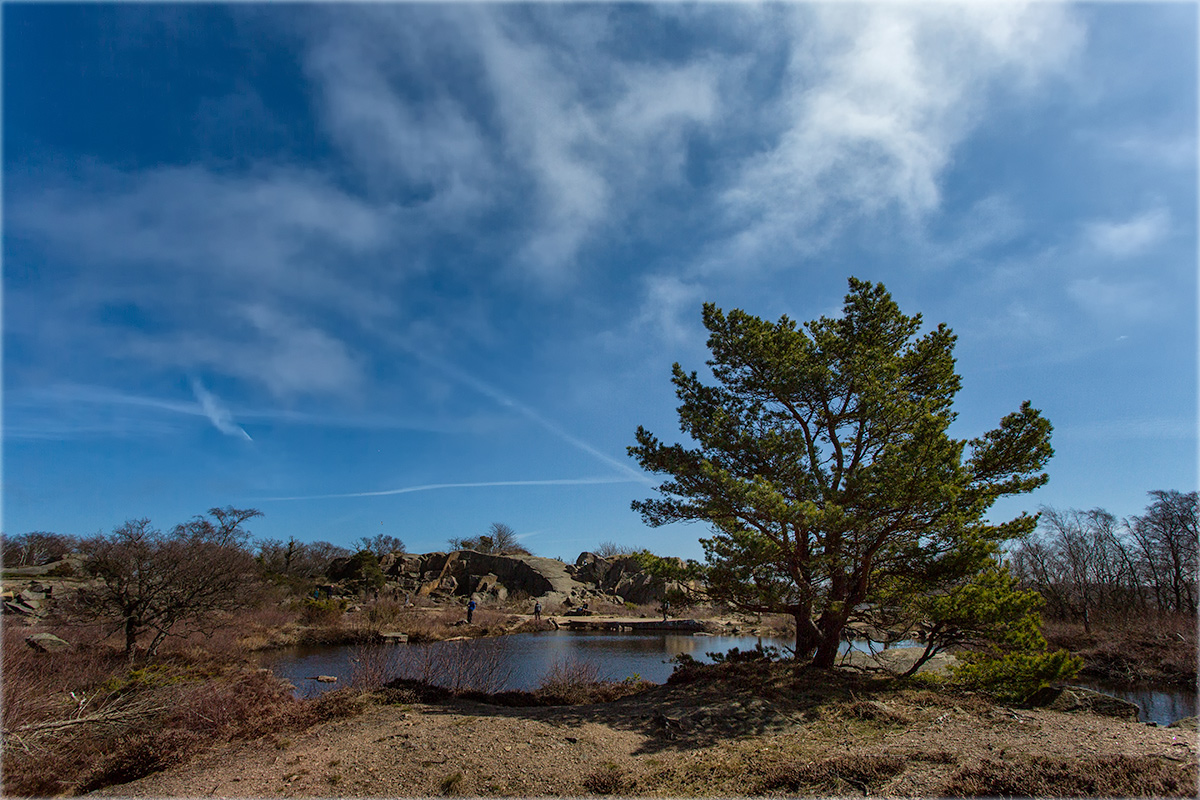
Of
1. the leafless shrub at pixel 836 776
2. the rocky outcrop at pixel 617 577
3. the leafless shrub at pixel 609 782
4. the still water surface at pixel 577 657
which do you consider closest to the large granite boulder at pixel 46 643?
the still water surface at pixel 577 657

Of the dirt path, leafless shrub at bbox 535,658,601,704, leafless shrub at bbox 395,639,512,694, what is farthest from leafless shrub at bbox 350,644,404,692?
leafless shrub at bbox 535,658,601,704

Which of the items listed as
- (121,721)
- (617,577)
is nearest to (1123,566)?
(617,577)

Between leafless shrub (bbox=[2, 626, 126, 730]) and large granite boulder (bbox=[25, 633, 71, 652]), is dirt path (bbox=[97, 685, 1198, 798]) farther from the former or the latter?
large granite boulder (bbox=[25, 633, 71, 652])

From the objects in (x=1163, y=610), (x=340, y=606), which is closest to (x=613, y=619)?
(x=340, y=606)

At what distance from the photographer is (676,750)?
8.95 meters

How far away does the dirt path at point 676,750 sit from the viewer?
7.35m

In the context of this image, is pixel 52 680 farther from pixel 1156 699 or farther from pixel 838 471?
pixel 1156 699

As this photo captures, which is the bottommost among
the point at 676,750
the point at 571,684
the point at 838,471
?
the point at 571,684

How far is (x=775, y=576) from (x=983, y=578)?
14.2 feet

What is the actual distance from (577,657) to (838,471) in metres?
14.6

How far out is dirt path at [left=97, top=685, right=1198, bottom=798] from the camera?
7.35 meters

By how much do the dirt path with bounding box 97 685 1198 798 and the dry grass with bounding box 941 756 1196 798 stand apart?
0.27ft

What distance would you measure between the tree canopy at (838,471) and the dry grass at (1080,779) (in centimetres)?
433

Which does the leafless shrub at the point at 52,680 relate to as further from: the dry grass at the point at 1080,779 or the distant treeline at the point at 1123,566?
the distant treeline at the point at 1123,566
